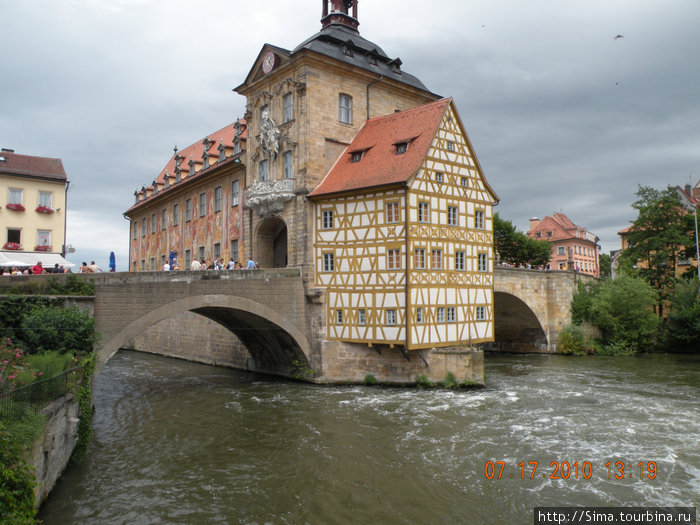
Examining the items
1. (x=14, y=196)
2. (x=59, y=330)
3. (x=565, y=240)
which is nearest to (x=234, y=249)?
(x=14, y=196)

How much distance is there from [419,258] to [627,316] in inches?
759

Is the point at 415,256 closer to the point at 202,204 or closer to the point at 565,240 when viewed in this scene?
the point at 202,204

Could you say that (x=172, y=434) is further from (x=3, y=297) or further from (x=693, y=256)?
(x=693, y=256)

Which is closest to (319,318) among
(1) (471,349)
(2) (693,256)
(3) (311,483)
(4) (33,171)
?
(1) (471,349)

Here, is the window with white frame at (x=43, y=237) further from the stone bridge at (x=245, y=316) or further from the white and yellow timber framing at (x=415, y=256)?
the white and yellow timber framing at (x=415, y=256)

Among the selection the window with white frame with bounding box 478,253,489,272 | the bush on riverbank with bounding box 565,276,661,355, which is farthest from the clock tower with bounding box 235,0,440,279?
the bush on riverbank with bounding box 565,276,661,355

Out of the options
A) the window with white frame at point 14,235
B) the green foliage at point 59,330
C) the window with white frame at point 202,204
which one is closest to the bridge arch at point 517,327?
the window with white frame at point 202,204

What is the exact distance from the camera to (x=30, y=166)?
100 feet

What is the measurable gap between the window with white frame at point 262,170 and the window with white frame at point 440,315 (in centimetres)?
964

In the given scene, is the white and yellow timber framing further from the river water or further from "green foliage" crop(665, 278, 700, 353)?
"green foliage" crop(665, 278, 700, 353)

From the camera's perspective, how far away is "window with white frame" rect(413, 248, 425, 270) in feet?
67.4

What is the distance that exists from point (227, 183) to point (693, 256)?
31718 millimetres

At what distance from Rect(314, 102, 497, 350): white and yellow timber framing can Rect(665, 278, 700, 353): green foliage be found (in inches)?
682

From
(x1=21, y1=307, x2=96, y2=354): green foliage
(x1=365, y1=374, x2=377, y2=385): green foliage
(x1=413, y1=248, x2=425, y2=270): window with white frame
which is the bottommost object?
(x1=365, y1=374, x2=377, y2=385): green foliage
